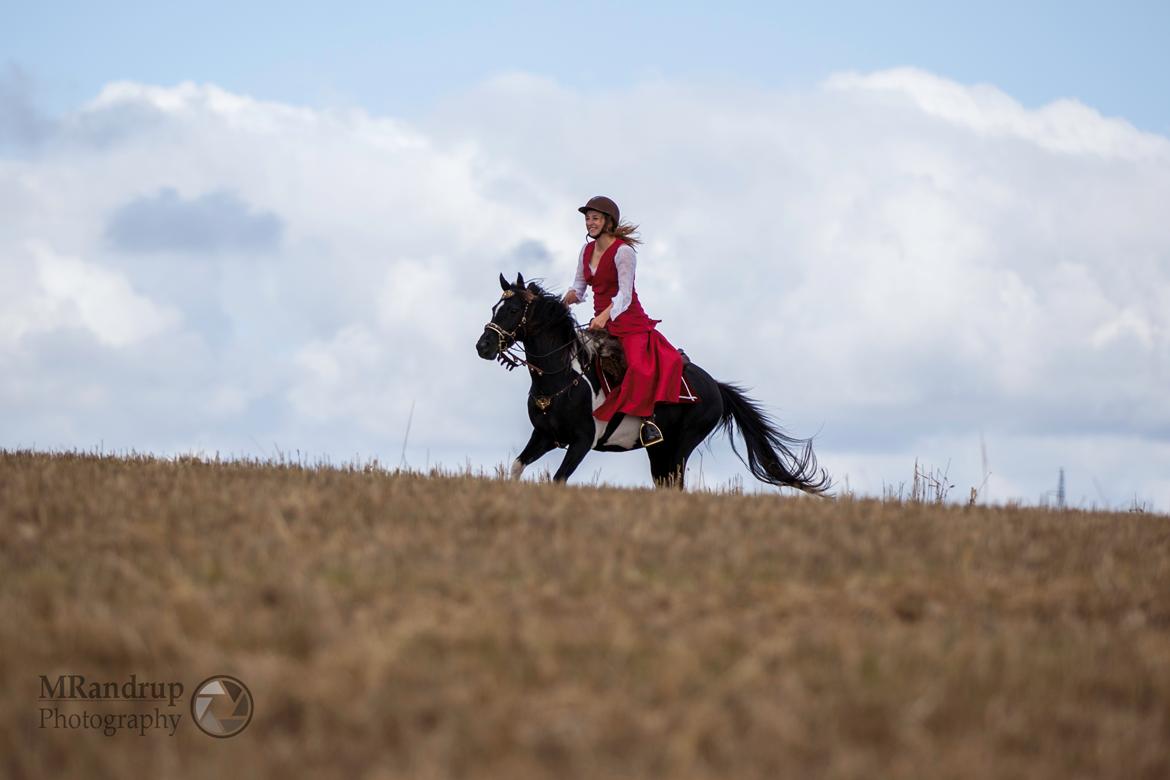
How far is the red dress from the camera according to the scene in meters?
13.7

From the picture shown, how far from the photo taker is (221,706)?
4.77 meters

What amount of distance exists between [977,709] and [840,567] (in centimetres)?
207

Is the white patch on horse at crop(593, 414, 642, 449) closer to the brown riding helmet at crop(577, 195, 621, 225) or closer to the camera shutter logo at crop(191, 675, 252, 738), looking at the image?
the brown riding helmet at crop(577, 195, 621, 225)

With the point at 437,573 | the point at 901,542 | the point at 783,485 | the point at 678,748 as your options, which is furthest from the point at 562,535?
the point at 783,485

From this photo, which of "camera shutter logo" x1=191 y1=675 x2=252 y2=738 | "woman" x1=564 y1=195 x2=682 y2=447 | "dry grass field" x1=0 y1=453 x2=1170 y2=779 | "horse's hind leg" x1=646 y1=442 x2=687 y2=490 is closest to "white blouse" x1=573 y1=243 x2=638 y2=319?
"woman" x1=564 y1=195 x2=682 y2=447

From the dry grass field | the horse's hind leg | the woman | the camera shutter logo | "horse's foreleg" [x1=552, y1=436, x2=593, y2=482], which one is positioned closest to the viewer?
the dry grass field

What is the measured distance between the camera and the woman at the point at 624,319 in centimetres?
1363

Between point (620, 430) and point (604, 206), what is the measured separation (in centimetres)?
237

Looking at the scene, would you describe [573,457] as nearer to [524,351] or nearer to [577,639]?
[524,351]

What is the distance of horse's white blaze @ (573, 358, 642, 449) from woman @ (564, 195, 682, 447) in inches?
2.6

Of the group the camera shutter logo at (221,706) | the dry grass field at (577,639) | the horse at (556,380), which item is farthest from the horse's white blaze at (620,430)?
the camera shutter logo at (221,706)

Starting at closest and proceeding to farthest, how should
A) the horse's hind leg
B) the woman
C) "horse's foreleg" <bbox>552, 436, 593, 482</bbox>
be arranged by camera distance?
"horse's foreleg" <bbox>552, 436, 593, 482</bbox>, the woman, the horse's hind leg

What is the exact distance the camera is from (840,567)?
23.1ft

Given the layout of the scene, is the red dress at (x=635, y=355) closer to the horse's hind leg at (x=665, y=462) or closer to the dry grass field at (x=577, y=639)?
the horse's hind leg at (x=665, y=462)
